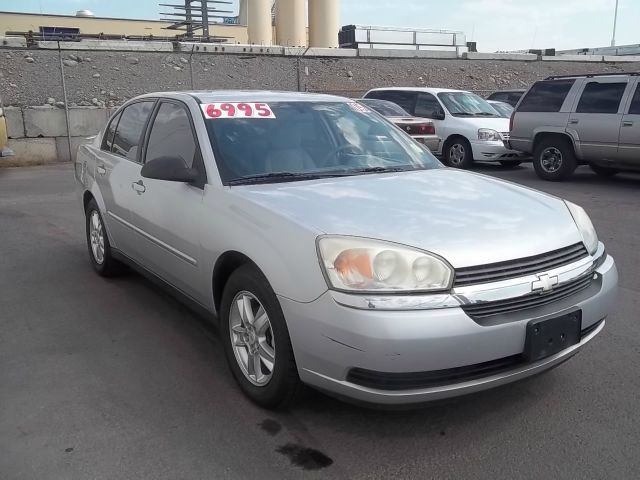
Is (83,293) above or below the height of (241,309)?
below

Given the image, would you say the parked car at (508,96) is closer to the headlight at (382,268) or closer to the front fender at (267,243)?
the front fender at (267,243)

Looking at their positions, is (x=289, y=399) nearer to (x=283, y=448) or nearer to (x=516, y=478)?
(x=283, y=448)

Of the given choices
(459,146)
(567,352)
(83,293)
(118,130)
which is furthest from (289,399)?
(459,146)

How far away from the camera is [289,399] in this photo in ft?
9.96

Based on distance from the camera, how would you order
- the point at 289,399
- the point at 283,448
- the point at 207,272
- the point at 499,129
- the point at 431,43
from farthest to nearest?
1. the point at 431,43
2. the point at 499,129
3. the point at 207,272
4. the point at 289,399
5. the point at 283,448

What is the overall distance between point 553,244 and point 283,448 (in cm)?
159

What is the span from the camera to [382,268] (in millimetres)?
2672

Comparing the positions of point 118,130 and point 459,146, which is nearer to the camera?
A: point 118,130

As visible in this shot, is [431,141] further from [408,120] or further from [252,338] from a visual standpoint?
[252,338]

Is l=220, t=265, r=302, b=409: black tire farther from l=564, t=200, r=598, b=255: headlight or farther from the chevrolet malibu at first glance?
l=564, t=200, r=598, b=255: headlight

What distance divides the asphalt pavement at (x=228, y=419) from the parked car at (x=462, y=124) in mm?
8423

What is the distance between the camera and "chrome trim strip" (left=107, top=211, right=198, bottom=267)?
370 cm

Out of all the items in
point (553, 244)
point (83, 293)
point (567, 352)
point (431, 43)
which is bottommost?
point (83, 293)

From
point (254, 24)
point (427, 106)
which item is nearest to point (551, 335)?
point (427, 106)
